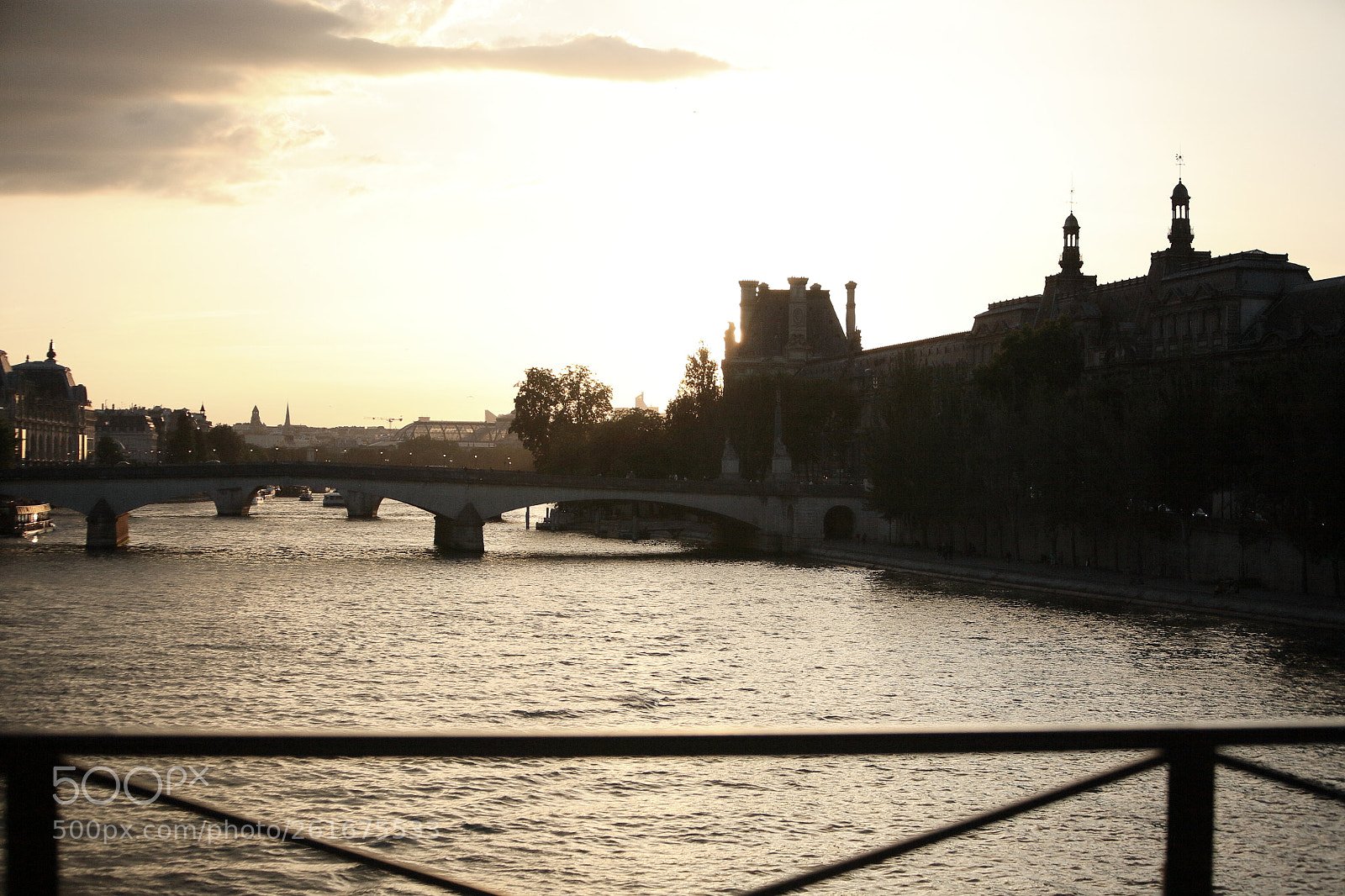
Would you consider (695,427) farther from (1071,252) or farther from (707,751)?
(707,751)

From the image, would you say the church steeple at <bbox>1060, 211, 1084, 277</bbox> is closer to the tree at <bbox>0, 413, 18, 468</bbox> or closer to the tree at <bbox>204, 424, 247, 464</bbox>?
the tree at <bbox>0, 413, 18, 468</bbox>

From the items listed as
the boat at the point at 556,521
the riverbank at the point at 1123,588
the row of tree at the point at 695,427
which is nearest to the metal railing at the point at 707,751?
the riverbank at the point at 1123,588

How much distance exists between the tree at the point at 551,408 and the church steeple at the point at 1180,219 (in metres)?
52.7

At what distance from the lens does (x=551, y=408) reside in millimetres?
111562

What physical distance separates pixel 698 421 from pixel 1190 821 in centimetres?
9059

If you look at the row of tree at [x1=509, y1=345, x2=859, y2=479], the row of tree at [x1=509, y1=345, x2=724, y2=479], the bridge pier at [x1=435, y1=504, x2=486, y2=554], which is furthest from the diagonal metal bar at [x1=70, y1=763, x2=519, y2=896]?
the row of tree at [x1=509, y1=345, x2=724, y2=479]

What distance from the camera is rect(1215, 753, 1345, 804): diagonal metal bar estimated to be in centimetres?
330

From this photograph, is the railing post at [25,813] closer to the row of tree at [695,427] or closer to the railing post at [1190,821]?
the railing post at [1190,821]

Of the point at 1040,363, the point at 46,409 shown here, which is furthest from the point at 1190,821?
the point at 46,409

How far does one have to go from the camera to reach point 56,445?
15012 cm

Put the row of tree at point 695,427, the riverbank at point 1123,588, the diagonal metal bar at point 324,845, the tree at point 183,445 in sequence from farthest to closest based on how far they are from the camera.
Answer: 1. the tree at point 183,445
2. the row of tree at point 695,427
3. the riverbank at point 1123,588
4. the diagonal metal bar at point 324,845

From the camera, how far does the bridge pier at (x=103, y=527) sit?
63469 millimetres

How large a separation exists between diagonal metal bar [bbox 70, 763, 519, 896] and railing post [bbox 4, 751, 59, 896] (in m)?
0.17

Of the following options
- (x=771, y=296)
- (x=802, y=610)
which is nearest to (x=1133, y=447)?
(x=802, y=610)
